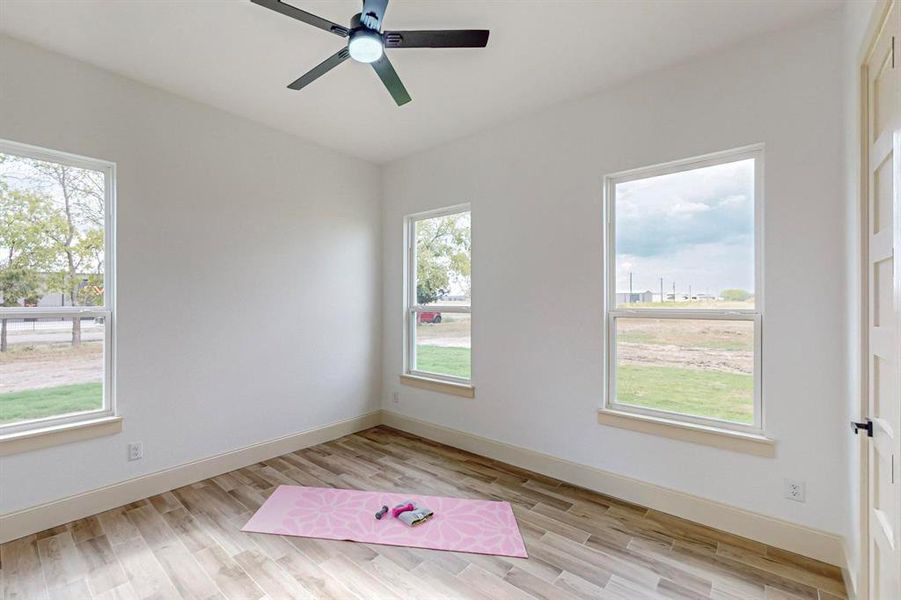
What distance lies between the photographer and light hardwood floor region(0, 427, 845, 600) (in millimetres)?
1947

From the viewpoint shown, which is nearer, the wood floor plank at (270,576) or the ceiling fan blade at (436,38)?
the ceiling fan blade at (436,38)

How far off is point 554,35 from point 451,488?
302cm

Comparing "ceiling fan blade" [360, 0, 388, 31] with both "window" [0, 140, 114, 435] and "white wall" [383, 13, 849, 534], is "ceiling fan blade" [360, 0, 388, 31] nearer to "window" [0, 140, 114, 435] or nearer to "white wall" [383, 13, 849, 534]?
"white wall" [383, 13, 849, 534]

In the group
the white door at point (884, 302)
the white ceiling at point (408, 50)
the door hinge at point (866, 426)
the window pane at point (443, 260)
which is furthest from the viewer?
the window pane at point (443, 260)

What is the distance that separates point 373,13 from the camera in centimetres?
172

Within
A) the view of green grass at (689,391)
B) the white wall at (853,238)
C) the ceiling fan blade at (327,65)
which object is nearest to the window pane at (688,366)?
the view of green grass at (689,391)

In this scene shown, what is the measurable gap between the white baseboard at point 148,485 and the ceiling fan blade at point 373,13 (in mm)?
3177

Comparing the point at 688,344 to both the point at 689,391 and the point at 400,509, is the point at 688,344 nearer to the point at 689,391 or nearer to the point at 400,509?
the point at 689,391

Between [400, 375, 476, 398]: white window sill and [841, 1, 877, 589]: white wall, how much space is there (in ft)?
8.07

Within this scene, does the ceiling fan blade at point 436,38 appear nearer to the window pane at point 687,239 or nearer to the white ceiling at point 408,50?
the white ceiling at point 408,50

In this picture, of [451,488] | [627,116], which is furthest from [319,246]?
[627,116]

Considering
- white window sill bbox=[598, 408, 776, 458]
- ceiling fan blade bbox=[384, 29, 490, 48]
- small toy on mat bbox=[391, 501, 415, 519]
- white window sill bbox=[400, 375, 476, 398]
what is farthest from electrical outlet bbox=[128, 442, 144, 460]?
white window sill bbox=[598, 408, 776, 458]

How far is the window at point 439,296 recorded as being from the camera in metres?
3.93

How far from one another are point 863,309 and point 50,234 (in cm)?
436
